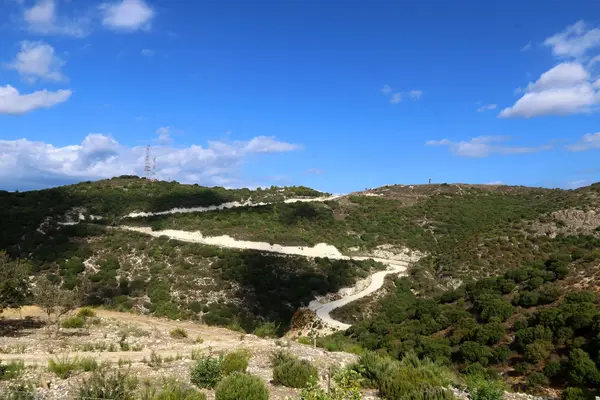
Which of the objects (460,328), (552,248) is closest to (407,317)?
(460,328)

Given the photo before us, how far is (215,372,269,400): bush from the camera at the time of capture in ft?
32.9

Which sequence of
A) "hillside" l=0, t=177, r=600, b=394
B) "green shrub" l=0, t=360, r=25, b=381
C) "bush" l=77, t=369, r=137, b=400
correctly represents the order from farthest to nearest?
"hillside" l=0, t=177, r=600, b=394 → "green shrub" l=0, t=360, r=25, b=381 → "bush" l=77, t=369, r=137, b=400

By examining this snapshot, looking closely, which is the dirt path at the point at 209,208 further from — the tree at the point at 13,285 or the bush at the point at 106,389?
the bush at the point at 106,389

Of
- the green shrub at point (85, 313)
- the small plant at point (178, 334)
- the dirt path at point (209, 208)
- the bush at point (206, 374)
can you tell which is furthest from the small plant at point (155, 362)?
the dirt path at point (209, 208)

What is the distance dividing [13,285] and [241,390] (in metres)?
15.8

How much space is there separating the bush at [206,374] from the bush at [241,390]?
149 centimetres

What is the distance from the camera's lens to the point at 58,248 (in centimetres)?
4500

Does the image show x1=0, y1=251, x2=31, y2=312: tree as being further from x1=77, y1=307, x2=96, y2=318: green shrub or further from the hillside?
the hillside

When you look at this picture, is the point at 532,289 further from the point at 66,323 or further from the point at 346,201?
the point at 346,201

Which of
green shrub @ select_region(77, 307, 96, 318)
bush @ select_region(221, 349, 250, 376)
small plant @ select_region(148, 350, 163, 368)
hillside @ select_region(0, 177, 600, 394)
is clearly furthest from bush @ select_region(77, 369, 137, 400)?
green shrub @ select_region(77, 307, 96, 318)

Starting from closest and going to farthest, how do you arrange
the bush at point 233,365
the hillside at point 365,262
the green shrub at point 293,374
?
the green shrub at point 293,374 < the bush at point 233,365 < the hillside at point 365,262

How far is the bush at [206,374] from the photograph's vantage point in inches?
473

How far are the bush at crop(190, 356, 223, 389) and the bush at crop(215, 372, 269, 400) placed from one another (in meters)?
1.49

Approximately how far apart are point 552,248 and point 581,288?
2623 centimetres
